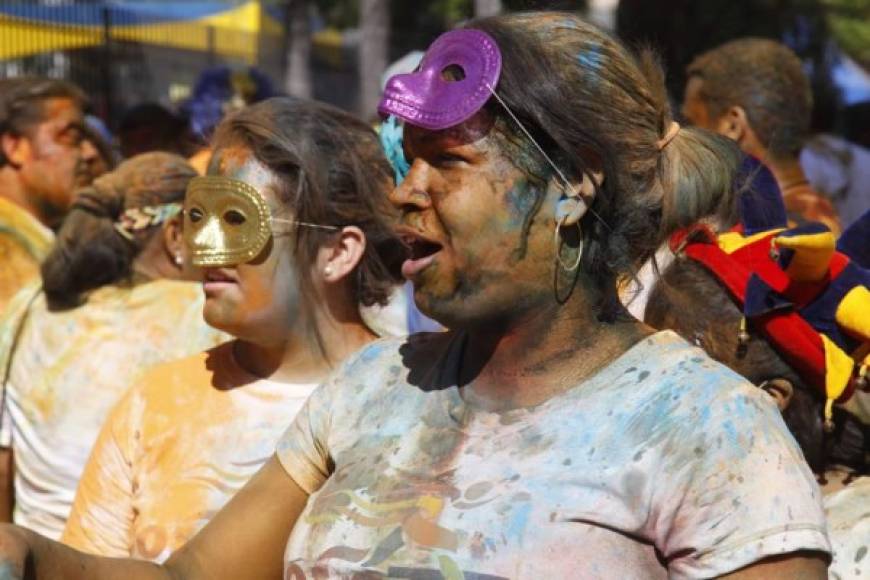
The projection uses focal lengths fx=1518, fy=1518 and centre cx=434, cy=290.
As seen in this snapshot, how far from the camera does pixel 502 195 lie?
91.3 inches

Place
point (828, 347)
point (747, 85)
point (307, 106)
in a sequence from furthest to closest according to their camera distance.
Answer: point (747, 85) → point (307, 106) → point (828, 347)

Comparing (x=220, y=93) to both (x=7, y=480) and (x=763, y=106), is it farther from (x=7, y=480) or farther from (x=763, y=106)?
(x=7, y=480)

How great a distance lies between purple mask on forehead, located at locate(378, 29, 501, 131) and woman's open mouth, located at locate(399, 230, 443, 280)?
0.58 feet

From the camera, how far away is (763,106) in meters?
5.75

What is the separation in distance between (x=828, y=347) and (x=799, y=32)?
39.4ft

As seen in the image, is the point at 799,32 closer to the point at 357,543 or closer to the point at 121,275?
the point at 121,275

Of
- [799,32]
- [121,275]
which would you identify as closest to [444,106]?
[121,275]

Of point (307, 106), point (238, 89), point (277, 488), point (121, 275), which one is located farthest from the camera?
point (238, 89)

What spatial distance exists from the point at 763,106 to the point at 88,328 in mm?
2696

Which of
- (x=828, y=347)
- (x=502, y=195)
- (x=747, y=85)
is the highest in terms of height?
(x=502, y=195)

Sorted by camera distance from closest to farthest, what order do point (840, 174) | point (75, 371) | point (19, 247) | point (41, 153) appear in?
point (75, 371)
point (19, 247)
point (41, 153)
point (840, 174)

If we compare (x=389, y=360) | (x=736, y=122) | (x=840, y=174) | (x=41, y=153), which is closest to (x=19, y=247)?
(x=41, y=153)

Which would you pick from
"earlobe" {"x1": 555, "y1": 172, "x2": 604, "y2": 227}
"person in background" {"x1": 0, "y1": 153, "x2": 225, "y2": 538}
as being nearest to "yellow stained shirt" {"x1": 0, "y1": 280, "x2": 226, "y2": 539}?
"person in background" {"x1": 0, "y1": 153, "x2": 225, "y2": 538}

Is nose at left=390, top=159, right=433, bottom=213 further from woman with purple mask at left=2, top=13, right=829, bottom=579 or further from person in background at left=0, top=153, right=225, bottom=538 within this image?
person in background at left=0, top=153, right=225, bottom=538
